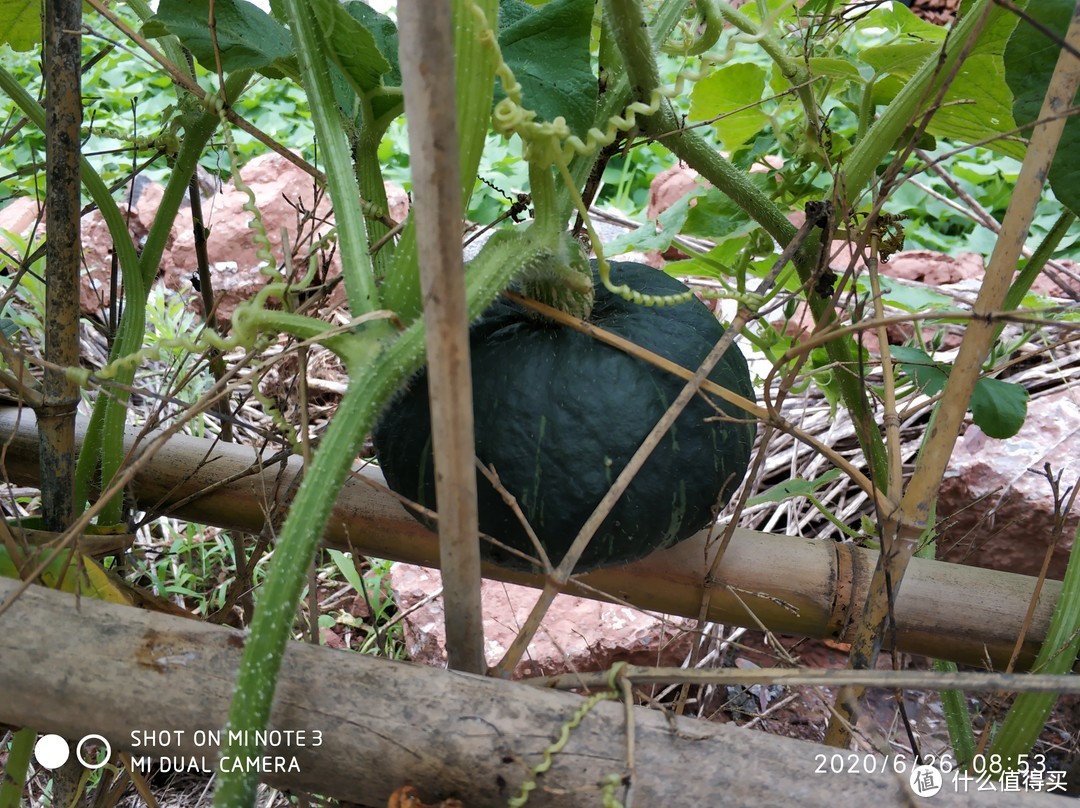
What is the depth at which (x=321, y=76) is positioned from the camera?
0.85 meters

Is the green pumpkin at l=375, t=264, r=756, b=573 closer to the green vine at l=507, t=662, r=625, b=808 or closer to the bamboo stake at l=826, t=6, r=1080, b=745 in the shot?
the bamboo stake at l=826, t=6, r=1080, b=745

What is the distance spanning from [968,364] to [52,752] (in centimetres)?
96

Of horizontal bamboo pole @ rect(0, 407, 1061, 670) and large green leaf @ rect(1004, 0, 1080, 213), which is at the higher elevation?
large green leaf @ rect(1004, 0, 1080, 213)

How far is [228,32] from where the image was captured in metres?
0.91

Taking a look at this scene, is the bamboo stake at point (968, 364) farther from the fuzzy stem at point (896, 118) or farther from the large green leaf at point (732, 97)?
the large green leaf at point (732, 97)

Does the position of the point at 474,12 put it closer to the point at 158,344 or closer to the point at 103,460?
the point at 158,344

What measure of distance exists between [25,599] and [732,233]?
1032mm

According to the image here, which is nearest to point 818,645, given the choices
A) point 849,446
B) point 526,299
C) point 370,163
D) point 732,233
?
point 849,446

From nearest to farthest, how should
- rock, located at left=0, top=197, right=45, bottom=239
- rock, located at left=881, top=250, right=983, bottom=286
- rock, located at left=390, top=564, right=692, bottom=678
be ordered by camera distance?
rock, located at left=390, top=564, right=692, bottom=678 → rock, located at left=881, top=250, right=983, bottom=286 → rock, located at left=0, top=197, right=45, bottom=239

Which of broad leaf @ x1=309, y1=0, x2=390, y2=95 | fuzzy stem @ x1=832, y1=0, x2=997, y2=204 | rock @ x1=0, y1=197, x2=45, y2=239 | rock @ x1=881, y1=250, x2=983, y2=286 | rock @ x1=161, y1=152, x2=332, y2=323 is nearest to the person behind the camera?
broad leaf @ x1=309, y1=0, x2=390, y2=95

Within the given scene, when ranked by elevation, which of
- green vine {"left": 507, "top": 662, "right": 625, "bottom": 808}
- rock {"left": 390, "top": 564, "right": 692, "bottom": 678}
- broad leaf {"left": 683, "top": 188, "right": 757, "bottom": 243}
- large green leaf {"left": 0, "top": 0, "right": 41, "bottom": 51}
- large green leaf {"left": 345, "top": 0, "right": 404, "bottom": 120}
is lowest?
green vine {"left": 507, "top": 662, "right": 625, "bottom": 808}

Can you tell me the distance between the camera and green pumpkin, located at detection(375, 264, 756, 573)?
88cm

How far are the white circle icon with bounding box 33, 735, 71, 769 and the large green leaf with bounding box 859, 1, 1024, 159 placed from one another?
3.80 feet

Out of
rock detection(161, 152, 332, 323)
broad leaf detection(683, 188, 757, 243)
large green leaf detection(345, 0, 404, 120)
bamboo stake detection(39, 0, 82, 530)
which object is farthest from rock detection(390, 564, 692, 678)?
rock detection(161, 152, 332, 323)
